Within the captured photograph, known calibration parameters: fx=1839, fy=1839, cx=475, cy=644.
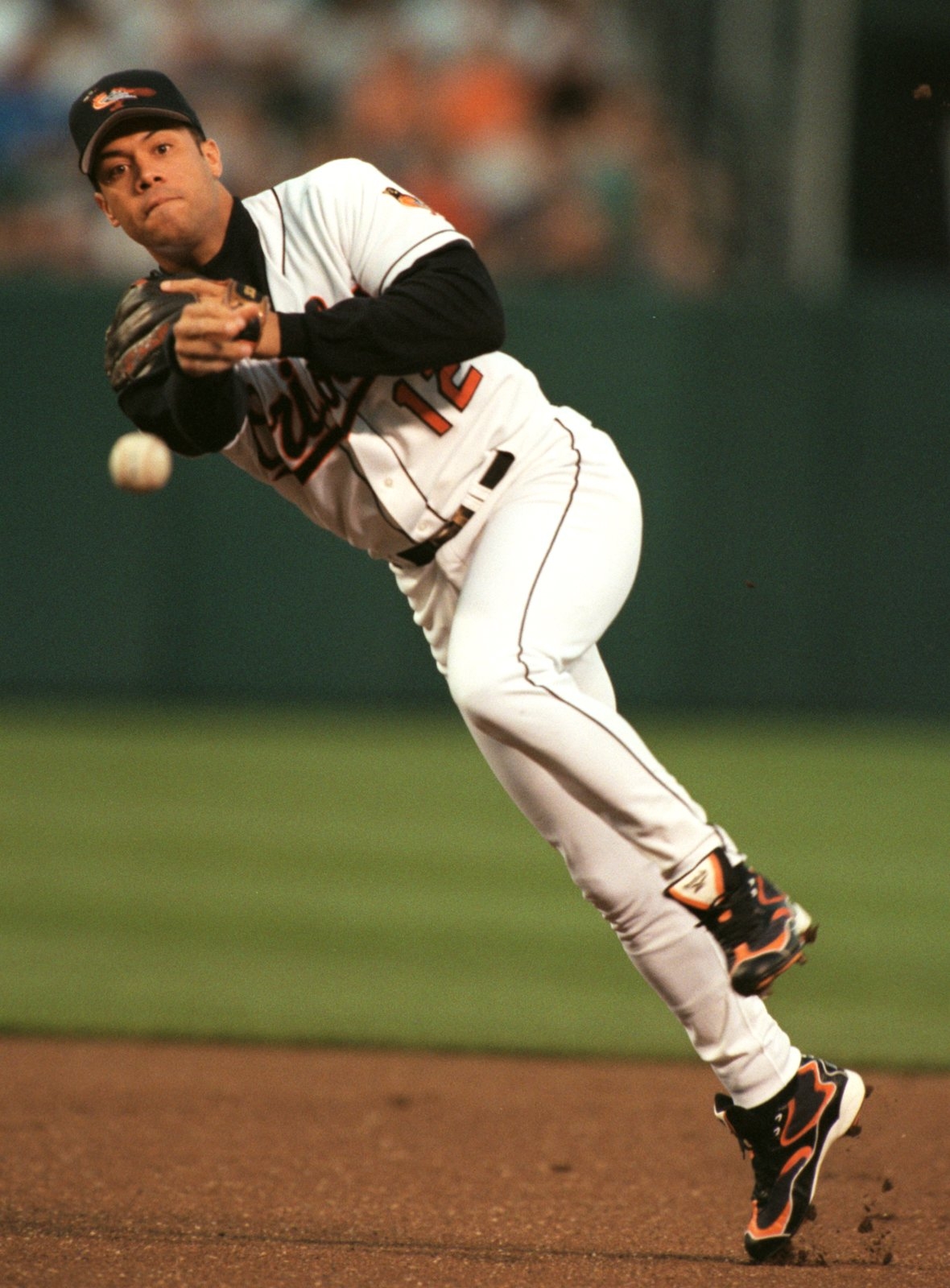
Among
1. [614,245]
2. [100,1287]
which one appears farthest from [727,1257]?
[614,245]

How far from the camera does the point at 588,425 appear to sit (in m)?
3.21

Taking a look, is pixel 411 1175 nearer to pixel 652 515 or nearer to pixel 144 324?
pixel 144 324

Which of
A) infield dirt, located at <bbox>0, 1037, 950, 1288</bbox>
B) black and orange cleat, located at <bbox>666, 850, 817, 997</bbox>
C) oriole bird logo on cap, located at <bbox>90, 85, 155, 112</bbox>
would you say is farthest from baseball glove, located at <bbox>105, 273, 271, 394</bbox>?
infield dirt, located at <bbox>0, 1037, 950, 1288</bbox>

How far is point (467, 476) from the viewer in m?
3.03

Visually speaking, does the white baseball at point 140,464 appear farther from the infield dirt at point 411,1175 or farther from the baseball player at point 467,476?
the infield dirt at point 411,1175

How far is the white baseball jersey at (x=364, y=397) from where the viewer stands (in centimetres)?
296

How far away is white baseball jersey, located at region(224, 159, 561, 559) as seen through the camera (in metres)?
2.96

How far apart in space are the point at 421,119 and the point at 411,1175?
7.26 metres

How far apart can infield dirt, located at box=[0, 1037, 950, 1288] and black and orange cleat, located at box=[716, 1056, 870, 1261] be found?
0.07 meters

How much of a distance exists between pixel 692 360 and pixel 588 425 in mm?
6126

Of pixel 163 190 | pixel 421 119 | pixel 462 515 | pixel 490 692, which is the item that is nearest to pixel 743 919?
pixel 490 692

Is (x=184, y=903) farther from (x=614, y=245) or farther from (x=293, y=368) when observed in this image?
(x=614, y=245)

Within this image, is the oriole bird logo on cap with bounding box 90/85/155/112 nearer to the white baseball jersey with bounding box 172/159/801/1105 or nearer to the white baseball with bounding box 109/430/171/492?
the white baseball jersey with bounding box 172/159/801/1105

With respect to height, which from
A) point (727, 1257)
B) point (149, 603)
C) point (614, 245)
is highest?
point (614, 245)
